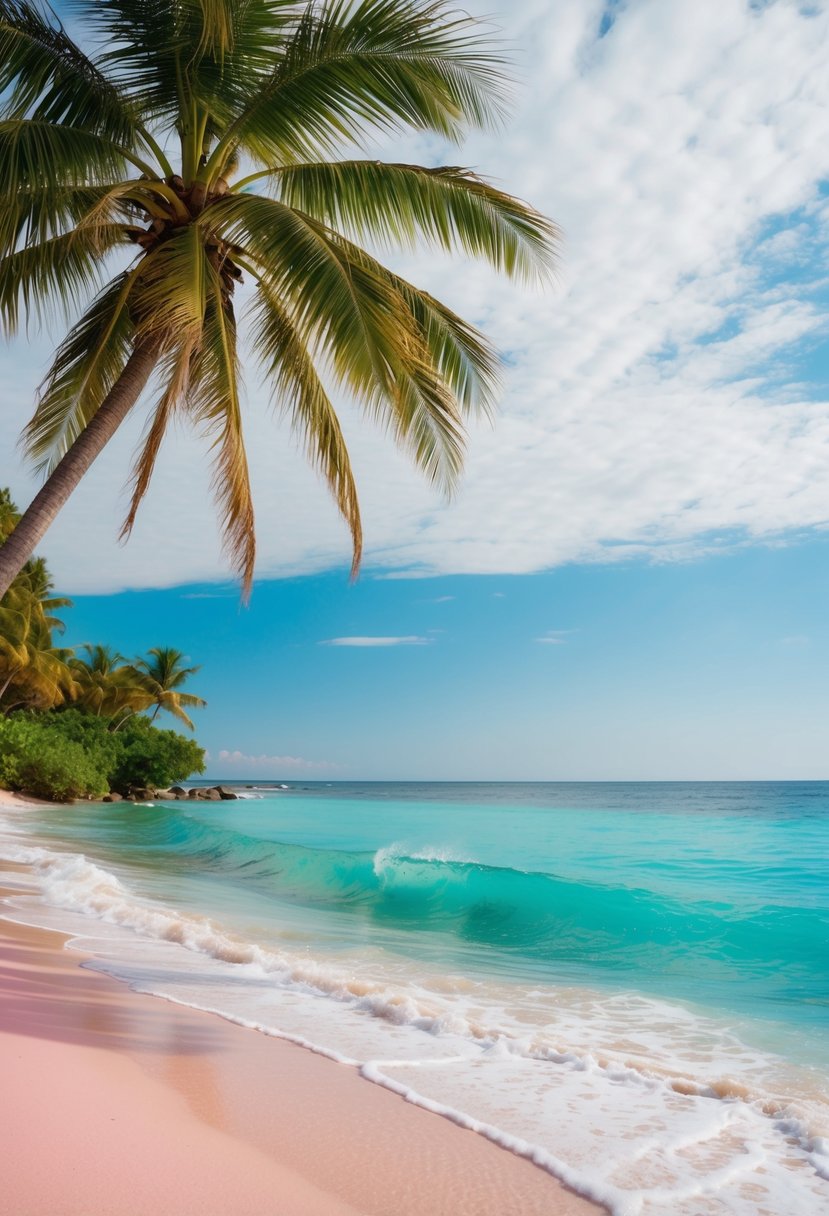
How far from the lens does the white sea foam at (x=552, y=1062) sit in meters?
2.71

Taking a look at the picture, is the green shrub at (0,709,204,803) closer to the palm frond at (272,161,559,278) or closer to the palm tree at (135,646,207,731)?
the palm tree at (135,646,207,731)

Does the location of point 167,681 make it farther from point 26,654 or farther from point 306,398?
point 306,398

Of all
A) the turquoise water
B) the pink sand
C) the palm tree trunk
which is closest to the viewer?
the pink sand

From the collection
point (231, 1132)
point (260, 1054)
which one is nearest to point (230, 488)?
point (260, 1054)

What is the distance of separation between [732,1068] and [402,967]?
2.88 meters

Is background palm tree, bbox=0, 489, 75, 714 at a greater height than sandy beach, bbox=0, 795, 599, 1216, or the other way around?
background palm tree, bbox=0, 489, 75, 714

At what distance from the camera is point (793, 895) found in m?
12.3

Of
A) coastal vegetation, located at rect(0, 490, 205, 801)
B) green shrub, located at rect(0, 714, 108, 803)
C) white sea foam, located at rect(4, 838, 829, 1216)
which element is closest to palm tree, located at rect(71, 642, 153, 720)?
coastal vegetation, located at rect(0, 490, 205, 801)

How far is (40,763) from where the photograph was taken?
2816cm

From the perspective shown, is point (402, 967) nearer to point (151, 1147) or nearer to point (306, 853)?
point (151, 1147)

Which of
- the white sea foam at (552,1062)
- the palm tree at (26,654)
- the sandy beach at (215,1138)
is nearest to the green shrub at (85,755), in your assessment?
the palm tree at (26,654)

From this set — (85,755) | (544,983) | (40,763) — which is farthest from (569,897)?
(85,755)

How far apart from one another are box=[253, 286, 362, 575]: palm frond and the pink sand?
429 cm

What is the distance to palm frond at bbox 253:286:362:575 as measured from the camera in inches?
284
